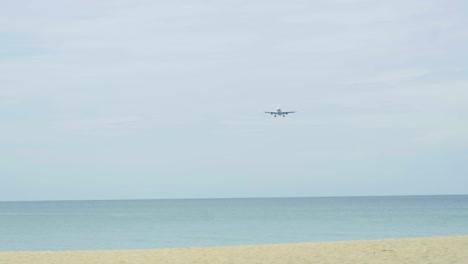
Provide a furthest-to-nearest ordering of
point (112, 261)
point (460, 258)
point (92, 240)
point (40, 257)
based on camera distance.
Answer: point (92, 240) → point (40, 257) → point (112, 261) → point (460, 258)

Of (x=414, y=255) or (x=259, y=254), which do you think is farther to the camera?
(x=259, y=254)

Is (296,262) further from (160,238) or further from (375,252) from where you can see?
(160,238)

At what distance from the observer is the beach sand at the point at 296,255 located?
20375 mm

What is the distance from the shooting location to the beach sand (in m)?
20.4

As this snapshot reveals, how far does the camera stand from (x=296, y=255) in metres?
21.7

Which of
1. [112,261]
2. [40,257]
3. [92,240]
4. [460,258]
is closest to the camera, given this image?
[460,258]

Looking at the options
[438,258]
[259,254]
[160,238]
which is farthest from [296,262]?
[160,238]

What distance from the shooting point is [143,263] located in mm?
20641

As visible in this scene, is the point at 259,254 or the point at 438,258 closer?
the point at 438,258

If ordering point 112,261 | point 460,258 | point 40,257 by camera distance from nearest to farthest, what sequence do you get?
point 460,258, point 112,261, point 40,257

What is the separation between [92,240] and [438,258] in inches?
1149

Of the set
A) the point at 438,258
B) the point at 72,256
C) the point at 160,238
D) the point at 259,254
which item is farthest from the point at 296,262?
the point at 160,238

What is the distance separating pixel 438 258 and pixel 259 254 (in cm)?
542

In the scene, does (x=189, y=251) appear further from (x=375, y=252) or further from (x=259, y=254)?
(x=375, y=252)
